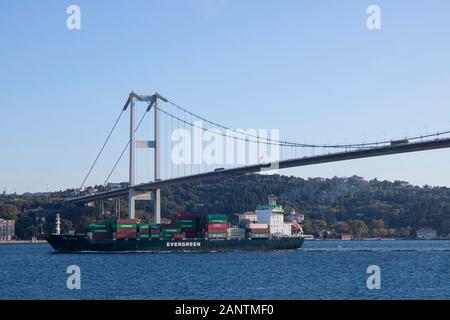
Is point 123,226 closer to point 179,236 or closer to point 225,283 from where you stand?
point 179,236

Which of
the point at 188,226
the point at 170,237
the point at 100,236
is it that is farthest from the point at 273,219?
the point at 100,236

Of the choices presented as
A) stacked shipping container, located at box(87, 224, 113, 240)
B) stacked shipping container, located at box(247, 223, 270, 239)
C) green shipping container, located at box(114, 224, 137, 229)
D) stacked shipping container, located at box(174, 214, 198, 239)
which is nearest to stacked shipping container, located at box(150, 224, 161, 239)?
green shipping container, located at box(114, 224, 137, 229)

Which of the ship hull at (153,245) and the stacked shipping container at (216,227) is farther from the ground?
the stacked shipping container at (216,227)

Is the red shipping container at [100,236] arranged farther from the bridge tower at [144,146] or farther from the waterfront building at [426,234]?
the waterfront building at [426,234]

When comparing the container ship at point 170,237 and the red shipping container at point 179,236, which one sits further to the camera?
the red shipping container at point 179,236

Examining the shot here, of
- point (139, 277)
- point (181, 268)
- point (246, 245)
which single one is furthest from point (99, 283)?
point (246, 245)

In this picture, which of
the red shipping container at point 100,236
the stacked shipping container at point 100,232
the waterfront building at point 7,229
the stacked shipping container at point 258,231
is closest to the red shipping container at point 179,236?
the stacked shipping container at point 100,232

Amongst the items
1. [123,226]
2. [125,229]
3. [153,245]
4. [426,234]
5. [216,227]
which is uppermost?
[123,226]
